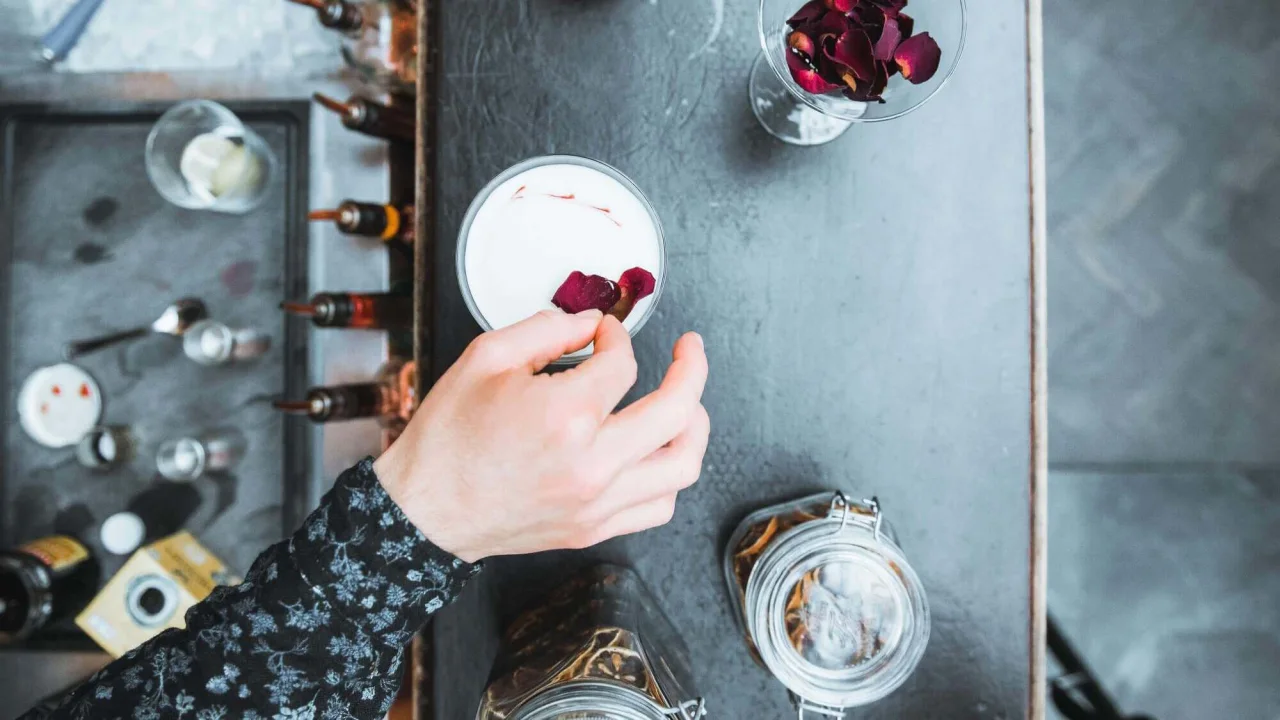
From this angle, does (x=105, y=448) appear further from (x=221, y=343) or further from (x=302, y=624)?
(x=302, y=624)

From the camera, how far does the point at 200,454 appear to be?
1312 mm

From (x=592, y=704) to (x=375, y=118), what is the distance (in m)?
0.83

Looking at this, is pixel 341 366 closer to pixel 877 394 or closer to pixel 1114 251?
pixel 877 394

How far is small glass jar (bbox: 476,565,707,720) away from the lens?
2.27ft

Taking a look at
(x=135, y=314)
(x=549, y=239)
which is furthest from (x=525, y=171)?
(x=135, y=314)

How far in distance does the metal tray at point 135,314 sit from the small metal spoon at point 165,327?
0.02 metres

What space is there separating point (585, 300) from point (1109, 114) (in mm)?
1700

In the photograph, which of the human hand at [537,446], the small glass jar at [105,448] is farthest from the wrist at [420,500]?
the small glass jar at [105,448]

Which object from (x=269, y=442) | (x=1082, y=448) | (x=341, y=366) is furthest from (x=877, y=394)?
(x=1082, y=448)

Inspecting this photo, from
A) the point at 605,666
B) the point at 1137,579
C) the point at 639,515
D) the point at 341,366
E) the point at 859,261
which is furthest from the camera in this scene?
the point at 1137,579

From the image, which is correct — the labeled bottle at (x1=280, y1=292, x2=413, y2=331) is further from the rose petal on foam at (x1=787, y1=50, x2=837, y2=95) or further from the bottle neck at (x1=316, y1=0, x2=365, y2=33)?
the rose petal on foam at (x1=787, y1=50, x2=837, y2=95)

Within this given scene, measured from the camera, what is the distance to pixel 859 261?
94 centimetres

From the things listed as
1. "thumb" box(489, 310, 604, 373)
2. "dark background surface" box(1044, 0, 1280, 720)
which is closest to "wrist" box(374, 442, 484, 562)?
"thumb" box(489, 310, 604, 373)

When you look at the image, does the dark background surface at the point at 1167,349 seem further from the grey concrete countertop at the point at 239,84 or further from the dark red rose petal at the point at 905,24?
the grey concrete countertop at the point at 239,84
